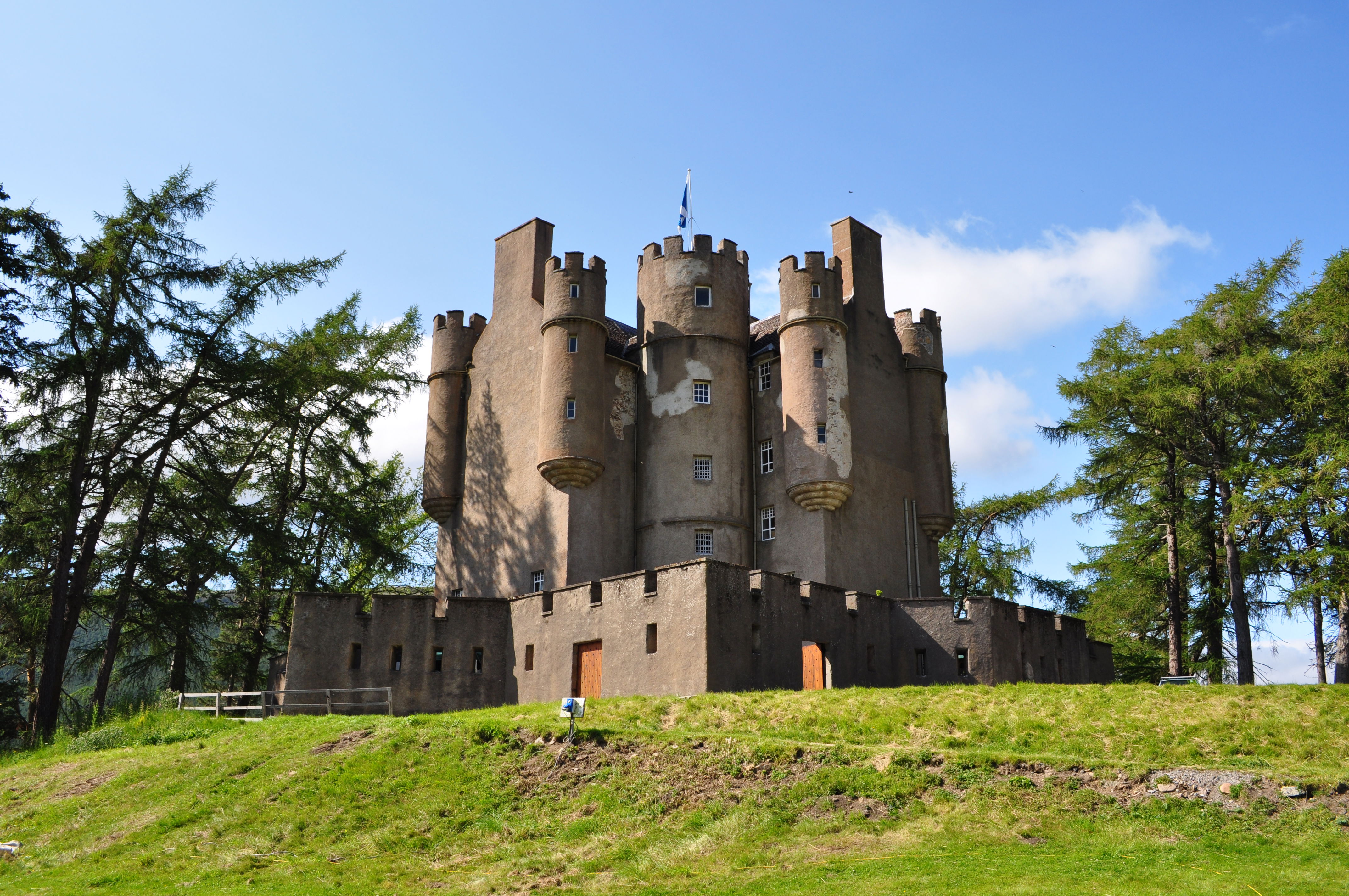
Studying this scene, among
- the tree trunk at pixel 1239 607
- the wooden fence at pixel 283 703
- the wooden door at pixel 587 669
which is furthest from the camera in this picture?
the tree trunk at pixel 1239 607

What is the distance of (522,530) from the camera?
1528 inches

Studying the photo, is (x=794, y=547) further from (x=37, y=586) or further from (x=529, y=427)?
(x=37, y=586)

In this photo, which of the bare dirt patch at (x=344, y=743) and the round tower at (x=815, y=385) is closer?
the bare dirt patch at (x=344, y=743)

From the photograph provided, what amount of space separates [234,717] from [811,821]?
2014cm

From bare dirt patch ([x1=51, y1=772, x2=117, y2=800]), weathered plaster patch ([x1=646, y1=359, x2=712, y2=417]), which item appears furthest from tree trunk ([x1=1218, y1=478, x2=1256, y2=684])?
bare dirt patch ([x1=51, y1=772, x2=117, y2=800])

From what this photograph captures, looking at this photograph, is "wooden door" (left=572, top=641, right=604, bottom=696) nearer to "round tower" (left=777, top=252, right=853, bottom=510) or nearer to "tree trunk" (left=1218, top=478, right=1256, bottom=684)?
"round tower" (left=777, top=252, right=853, bottom=510)

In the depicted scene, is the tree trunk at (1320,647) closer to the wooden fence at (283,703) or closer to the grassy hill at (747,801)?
the grassy hill at (747,801)

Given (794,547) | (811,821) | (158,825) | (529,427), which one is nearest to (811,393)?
(794,547)

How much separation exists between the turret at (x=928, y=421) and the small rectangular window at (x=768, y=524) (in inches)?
218

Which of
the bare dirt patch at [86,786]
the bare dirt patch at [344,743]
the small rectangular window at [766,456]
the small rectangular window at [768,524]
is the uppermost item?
the small rectangular window at [766,456]

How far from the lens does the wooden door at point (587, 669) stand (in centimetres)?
3158

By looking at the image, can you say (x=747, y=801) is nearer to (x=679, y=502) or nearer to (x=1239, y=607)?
(x=679, y=502)

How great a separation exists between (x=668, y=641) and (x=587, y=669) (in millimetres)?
3568

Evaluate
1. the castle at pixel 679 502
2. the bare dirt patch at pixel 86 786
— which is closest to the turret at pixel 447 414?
the castle at pixel 679 502
